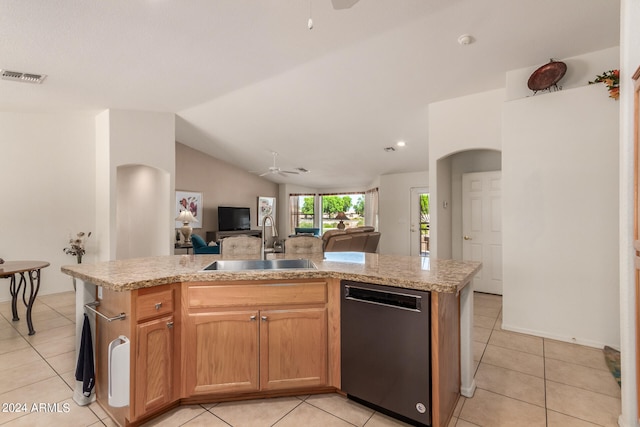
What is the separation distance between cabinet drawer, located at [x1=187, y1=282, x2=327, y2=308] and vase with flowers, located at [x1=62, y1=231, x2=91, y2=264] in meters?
3.95

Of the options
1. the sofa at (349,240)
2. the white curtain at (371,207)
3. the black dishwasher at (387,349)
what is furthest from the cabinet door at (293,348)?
the white curtain at (371,207)

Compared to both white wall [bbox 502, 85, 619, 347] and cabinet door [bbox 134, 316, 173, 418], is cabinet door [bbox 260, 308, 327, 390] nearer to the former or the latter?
cabinet door [bbox 134, 316, 173, 418]

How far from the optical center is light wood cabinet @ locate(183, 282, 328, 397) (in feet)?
6.09

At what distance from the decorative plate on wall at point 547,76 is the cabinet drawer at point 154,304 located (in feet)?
12.5

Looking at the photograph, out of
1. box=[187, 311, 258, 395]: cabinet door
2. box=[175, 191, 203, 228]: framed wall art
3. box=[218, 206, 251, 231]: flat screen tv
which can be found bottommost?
box=[187, 311, 258, 395]: cabinet door

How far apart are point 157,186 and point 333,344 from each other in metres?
4.68

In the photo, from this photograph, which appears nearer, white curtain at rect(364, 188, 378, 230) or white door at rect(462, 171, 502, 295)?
white door at rect(462, 171, 502, 295)

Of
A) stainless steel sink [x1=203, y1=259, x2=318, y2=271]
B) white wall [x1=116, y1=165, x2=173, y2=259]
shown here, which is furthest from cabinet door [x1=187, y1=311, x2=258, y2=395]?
white wall [x1=116, y1=165, x2=173, y2=259]

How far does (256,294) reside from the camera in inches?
74.4

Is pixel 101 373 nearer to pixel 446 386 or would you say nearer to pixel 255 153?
pixel 446 386

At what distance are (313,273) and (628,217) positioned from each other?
1836mm

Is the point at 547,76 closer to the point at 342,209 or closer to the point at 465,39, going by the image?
the point at 465,39

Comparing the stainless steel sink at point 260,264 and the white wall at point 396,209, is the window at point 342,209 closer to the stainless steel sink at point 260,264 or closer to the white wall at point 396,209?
the white wall at point 396,209

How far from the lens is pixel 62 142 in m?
4.75
